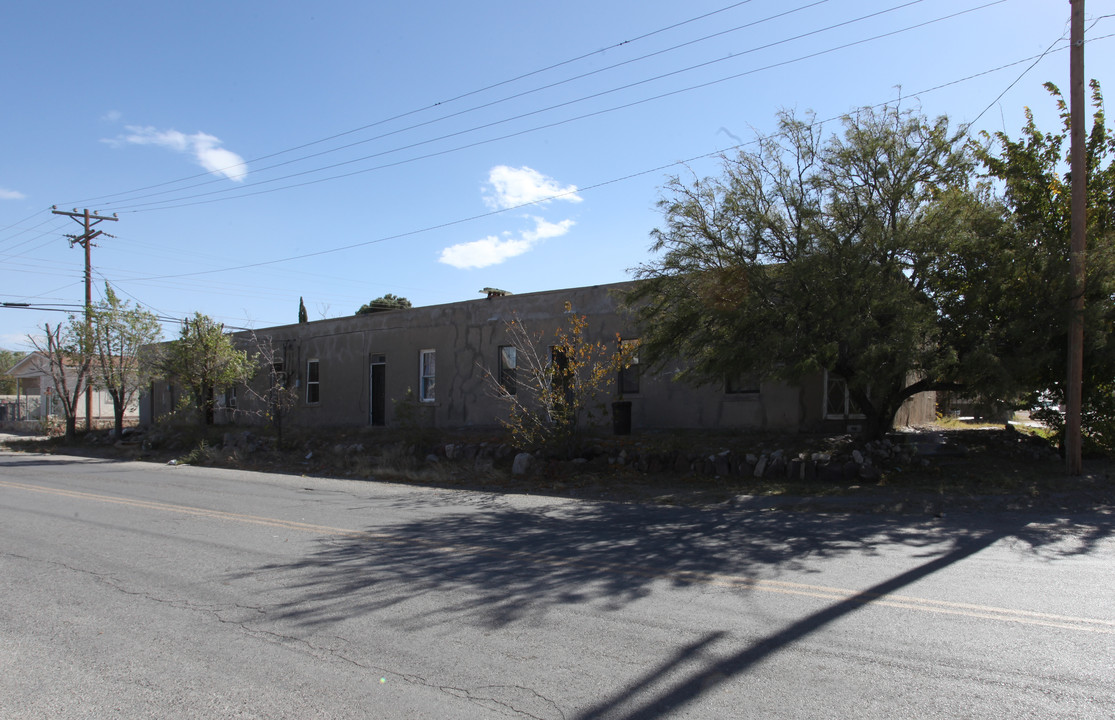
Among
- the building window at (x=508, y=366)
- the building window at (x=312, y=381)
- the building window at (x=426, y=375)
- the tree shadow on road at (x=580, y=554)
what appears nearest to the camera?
the tree shadow on road at (x=580, y=554)

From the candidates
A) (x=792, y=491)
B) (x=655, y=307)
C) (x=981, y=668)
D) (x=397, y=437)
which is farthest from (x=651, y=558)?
(x=397, y=437)

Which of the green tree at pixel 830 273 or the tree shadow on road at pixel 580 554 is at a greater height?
the green tree at pixel 830 273

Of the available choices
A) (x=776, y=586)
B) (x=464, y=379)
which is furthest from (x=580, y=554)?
(x=464, y=379)

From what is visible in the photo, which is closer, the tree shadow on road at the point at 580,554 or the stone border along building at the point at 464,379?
the tree shadow on road at the point at 580,554

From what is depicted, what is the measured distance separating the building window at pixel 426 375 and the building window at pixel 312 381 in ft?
17.3

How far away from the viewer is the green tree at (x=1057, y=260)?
36.7ft

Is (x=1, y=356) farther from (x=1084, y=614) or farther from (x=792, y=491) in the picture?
(x=1084, y=614)

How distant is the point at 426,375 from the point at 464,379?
72.5 inches

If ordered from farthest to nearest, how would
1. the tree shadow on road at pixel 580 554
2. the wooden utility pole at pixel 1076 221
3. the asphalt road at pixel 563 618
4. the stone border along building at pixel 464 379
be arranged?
1. the stone border along building at pixel 464 379
2. the wooden utility pole at pixel 1076 221
3. the tree shadow on road at pixel 580 554
4. the asphalt road at pixel 563 618

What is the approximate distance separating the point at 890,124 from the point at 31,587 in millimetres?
13288

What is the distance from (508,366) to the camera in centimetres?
2125

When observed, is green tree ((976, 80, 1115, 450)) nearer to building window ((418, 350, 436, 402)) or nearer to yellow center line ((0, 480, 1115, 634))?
yellow center line ((0, 480, 1115, 634))

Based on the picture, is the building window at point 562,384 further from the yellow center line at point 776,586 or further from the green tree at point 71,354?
the green tree at point 71,354

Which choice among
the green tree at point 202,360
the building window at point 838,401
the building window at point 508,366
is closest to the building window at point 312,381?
the green tree at point 202,360
